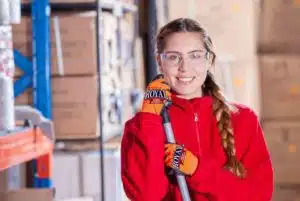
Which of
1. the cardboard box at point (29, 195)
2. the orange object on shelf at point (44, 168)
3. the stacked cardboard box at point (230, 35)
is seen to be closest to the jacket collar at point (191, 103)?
the cardboard box at point (29, 195)

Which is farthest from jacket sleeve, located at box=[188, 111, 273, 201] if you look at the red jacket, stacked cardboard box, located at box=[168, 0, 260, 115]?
stacked cardboard box, located at box=[168, 0, 260, 115]

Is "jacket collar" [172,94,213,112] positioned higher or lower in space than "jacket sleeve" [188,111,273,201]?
higher

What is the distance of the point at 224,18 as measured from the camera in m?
3.37

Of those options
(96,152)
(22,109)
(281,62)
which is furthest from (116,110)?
(281,62)

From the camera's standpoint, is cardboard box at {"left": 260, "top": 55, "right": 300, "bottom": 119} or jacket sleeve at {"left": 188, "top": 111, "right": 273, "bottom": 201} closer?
jacket sleeve at {"left": 188, "top": 111, "right": 273, "bottom": 201}

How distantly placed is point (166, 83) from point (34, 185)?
5.09ft

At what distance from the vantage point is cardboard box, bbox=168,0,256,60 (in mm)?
3359

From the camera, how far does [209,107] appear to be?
183 cm

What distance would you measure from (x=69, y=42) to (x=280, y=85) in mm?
1259

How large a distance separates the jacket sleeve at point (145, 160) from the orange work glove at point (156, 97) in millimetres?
18

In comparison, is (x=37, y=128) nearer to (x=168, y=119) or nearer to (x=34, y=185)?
(x=34, y=185)

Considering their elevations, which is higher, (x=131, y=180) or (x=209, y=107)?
(x=209, y=107)

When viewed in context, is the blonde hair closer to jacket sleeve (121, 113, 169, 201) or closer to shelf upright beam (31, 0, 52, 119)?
jacket sleeve (121, 113, 169, 201)

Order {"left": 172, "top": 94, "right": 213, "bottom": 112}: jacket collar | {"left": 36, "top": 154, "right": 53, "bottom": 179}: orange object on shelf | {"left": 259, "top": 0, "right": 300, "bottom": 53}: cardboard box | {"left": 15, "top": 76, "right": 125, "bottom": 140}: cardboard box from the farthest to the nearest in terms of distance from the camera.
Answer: {"left": 259, "top": 0, "right": 300, "bottom": 53}: cardboard box
{"left": 15, "top": 76, "right": 125, "bottom": 140}: cardboard box
{"left": 36, "top": 154, "right": 53, "bottom": 179}: orange object on shelf
{"left": 172, "top": 94, "right": 213, "bottom": 112}: jacket collar
